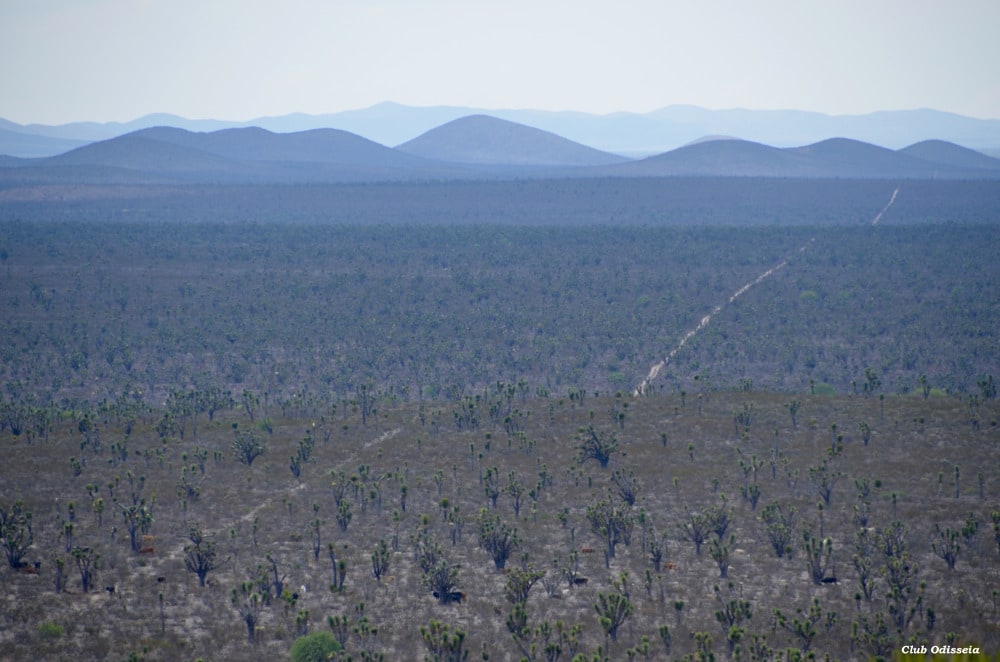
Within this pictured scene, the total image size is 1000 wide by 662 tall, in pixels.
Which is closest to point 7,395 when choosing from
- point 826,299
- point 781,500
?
point 781,500

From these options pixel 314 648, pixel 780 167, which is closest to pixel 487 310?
pixel 314 648

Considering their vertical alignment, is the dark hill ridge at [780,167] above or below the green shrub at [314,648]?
above

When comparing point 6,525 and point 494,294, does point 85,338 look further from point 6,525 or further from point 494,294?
point 6,525

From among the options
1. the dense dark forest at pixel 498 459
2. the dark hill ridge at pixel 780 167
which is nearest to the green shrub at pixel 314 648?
the dense dark forest at pixel 498 459

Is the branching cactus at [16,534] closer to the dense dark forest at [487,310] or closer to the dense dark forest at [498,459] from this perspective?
the dense dark forest at [498,459]

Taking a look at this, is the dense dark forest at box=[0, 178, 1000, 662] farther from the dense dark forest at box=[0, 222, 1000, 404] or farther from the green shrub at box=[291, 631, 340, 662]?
the dense dark forest at box=[0, 222, 1000, 404]

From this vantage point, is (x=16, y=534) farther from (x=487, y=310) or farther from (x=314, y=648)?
(x=487, y=310)
